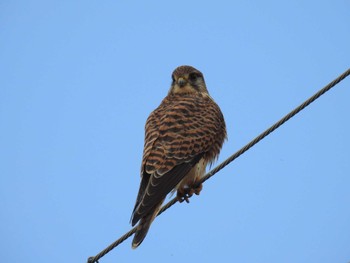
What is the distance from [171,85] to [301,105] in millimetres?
2546

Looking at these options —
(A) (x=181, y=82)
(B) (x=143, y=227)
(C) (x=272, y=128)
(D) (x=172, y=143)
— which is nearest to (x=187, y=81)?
(A) (x=181, y=82)

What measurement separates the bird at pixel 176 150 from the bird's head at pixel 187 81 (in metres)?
0.11

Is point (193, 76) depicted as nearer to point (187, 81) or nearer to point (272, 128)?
point (187, 81)

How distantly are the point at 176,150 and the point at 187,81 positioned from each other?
4.50 ft

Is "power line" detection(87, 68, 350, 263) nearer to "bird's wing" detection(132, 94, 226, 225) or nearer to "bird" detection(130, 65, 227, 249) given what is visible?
"bird" detection(130, 65, 227, 249)

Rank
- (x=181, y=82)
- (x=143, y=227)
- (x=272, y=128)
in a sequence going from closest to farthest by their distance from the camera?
(x=272, y=128) < (x=143, y=227) < (x=181, y=82)

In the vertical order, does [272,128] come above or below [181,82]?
below

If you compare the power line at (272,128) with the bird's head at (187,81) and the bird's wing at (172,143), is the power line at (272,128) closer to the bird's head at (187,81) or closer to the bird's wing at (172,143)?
the bird's wing at (172,143)

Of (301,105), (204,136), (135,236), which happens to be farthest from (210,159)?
(301,105)

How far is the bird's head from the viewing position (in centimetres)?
598

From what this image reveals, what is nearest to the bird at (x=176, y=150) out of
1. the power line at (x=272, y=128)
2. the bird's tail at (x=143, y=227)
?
the bird's tail at (x=143, y=227)

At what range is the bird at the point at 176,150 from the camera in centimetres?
454

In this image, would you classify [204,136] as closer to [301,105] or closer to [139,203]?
[139,203]

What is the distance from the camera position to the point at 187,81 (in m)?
6.06
